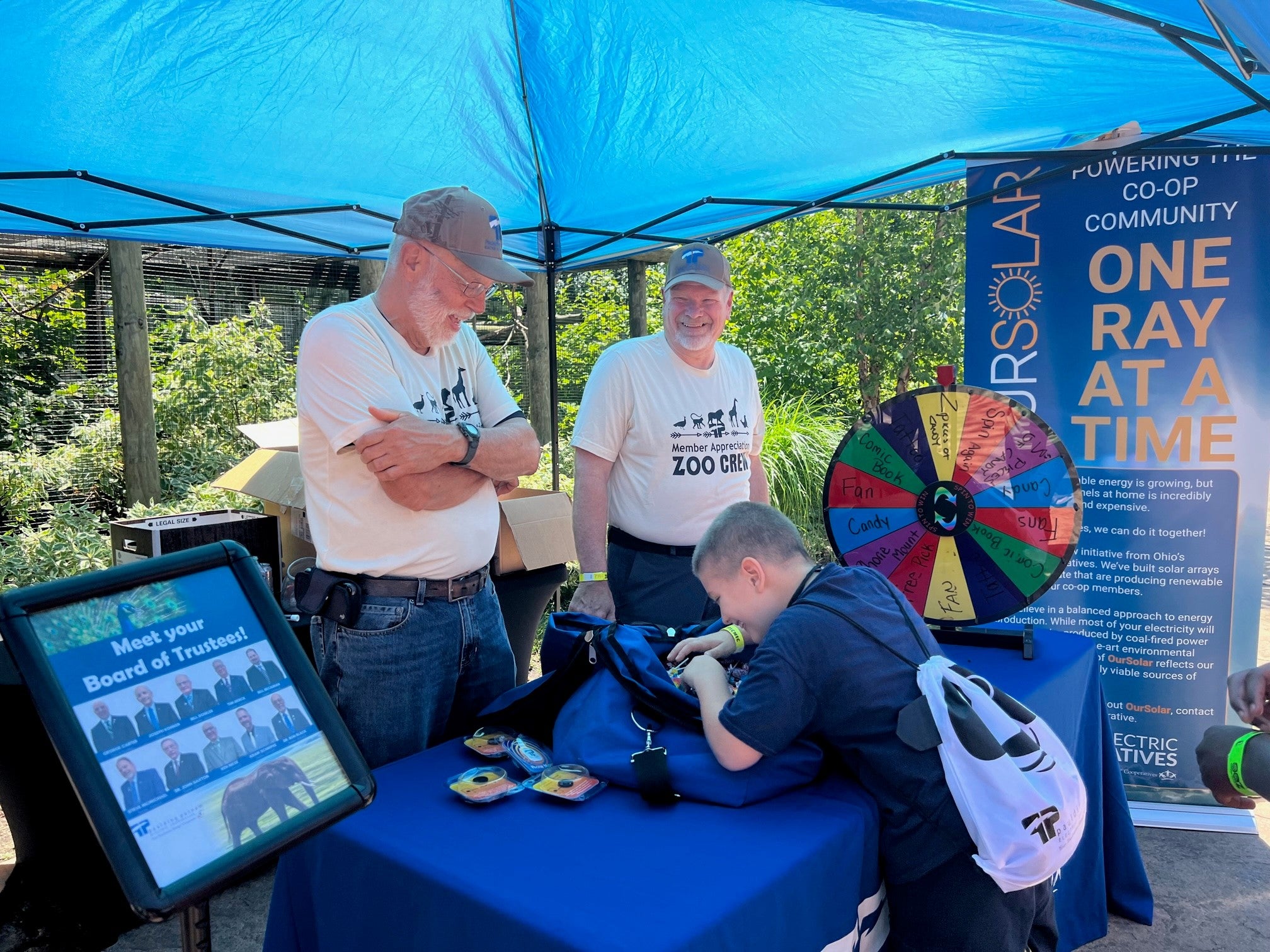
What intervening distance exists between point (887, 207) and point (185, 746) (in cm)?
336

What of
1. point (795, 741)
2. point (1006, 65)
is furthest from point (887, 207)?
point (795, 741)

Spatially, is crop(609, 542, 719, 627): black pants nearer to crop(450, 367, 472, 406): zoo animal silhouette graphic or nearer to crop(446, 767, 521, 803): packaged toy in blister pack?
crop(450, 367, 472, 406): zoo animal silhouette graphic

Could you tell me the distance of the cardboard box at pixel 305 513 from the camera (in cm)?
354

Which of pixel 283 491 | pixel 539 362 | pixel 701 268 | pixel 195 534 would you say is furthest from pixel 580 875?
pixel 539 362

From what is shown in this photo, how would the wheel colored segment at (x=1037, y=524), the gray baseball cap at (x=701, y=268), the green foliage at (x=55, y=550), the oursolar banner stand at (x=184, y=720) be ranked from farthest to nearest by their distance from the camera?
the green foliage at (x=55, y=550) < the gray baseball cap at (x=701, y=268) < the wheel colored segment at (x=1037, y=524) < the oursolar banner stand at (x=184, y=720)

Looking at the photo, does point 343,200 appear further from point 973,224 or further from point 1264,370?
point 1264,370

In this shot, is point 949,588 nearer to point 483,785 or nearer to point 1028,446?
point 1028,446

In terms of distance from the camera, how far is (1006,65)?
272cm

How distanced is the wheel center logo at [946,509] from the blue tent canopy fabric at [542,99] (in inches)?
46.8

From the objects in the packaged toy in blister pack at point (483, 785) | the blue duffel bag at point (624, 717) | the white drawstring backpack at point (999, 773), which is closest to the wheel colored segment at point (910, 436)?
the blue duffel bag at point (624, 717)

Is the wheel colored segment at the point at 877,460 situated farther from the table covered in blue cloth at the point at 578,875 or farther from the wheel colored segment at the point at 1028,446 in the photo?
the table covered in blue cloth at the point at 578,875

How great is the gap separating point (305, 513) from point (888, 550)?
2.14m

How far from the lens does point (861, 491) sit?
2625mm

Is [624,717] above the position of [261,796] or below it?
below
